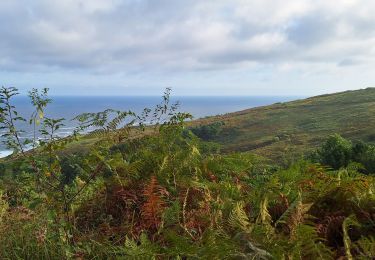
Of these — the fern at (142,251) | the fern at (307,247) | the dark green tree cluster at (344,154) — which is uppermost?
the fern at (307,247)

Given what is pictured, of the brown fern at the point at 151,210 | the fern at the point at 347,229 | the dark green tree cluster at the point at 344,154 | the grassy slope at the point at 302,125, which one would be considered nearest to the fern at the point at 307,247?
the fern at the point at 347,229

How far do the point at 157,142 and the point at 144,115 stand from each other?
40.0 inches

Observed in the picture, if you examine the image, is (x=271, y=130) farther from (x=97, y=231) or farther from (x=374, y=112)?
(x=97, y=231)

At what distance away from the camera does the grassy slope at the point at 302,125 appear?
6328 centimetres

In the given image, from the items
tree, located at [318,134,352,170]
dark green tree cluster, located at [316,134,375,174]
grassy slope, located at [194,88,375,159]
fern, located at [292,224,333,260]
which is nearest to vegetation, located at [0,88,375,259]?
fern, located at [292,224,333,260]

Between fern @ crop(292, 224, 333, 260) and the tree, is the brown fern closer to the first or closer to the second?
fern @ crop(292, 224, 333, 260)

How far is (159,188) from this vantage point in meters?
5.35

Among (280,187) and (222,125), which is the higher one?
(280,187)

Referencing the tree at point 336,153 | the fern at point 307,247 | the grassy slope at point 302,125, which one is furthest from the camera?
the grassy slope at point 302,125

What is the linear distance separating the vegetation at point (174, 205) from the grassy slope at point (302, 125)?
4957 centimetres

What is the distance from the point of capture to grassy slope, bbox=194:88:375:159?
63281mm

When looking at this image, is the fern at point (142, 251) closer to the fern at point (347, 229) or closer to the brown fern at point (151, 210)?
the brown fern at point (151, 210)

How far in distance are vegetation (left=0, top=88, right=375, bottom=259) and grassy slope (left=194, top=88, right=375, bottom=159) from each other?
163 feet

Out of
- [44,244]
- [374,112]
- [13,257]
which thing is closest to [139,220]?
[44,244]
